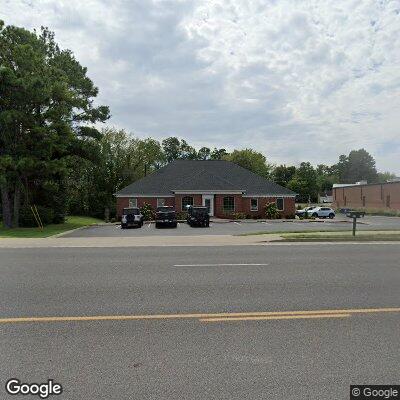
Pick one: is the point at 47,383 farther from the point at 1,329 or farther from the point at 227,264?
the point at 227,264

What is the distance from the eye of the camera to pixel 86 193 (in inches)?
2318

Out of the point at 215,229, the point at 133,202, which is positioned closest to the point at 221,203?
the point at 133,202

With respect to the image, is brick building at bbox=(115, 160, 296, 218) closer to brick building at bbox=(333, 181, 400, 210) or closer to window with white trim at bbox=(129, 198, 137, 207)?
window with white trim at bbox=(129, 198, 137, 207)

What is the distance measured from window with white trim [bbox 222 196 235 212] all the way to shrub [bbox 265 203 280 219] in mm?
3813

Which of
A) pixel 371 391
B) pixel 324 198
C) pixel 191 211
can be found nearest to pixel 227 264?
pixel 371 391

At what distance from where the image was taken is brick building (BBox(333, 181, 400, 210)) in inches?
2377

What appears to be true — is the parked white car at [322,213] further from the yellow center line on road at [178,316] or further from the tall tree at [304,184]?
the tall tree at [304,184]

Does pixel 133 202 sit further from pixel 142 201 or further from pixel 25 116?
pixel 25 116

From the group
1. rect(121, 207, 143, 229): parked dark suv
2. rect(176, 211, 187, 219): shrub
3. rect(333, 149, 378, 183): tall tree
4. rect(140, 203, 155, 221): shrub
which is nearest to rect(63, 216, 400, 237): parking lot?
rect(121, 207, 143, 229): parked dark suv

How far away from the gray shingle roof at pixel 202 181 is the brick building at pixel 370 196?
2118cm

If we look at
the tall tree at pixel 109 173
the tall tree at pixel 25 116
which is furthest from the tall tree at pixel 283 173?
the tall tree at pixel 25 116

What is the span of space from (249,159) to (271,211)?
4839cm

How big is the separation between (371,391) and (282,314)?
8.14 ft

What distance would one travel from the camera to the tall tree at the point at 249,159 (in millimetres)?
92750
